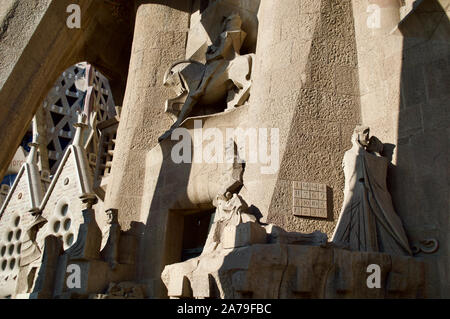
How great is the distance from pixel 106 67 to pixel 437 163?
31.1ft

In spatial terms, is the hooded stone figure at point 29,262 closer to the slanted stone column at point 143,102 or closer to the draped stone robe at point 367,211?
the slanted stone column at point 143,102

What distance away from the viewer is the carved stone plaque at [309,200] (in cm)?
651

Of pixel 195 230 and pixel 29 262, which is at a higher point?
pixel 195 230

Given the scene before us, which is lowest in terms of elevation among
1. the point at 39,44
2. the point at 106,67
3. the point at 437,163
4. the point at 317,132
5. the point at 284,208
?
the point at 284,208

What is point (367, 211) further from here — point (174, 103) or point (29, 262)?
point (29, 262)

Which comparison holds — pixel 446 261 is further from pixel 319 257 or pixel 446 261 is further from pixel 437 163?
pixel 319 257

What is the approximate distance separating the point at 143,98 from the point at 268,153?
4258 mm

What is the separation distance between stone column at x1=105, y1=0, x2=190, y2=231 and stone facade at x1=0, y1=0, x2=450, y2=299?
0.03 metres

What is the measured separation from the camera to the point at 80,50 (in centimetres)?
1289

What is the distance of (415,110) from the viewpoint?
6688mm

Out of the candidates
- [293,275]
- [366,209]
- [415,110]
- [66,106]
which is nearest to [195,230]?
[366,209]

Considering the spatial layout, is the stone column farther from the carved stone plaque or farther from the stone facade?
the carved stone plaque

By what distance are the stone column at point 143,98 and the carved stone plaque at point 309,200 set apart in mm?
3740
